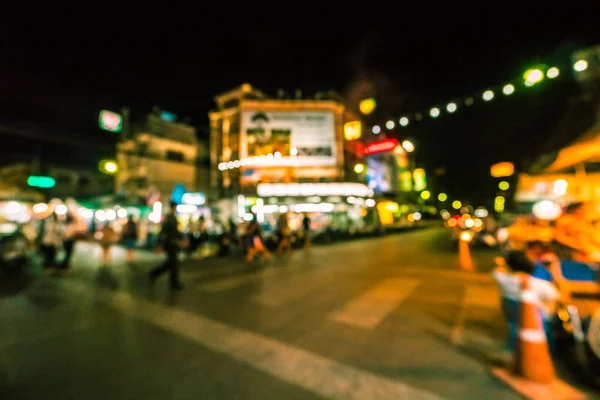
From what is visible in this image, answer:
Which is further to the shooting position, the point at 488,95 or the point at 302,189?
the point at 302,189

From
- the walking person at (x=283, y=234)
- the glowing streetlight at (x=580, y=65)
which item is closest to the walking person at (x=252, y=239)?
the walking person at (x=283, y=234)

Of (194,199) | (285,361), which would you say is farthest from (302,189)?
(285,361)

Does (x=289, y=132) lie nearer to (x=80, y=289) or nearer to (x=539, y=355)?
(x=80, y=289)

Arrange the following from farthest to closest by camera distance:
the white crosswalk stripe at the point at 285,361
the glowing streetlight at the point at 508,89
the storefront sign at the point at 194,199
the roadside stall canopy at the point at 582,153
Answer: the storefront sign at the point at 194,199 < the glowing streetlight at the point at 508,89 < the roadside stall canopy at the point at 582,153 < the white crosswalk stripe at the point at 285,361

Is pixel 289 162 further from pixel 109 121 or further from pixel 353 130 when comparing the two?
pixel 109 121

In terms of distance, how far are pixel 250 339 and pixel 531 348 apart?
325cm

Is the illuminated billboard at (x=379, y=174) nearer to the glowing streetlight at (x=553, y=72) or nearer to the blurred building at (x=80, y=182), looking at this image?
the glowing streetlight at (x=553, y=72)

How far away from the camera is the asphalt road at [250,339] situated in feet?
9.89

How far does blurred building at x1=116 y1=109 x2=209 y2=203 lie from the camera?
90.3ft

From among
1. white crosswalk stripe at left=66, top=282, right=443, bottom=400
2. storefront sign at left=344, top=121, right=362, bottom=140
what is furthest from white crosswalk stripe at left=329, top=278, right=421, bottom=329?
storefront sign at left=344, top=121, right=362, bottom=140

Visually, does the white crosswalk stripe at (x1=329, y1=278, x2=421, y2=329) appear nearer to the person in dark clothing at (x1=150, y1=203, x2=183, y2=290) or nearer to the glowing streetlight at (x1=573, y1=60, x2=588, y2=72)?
the person in dark clothing at (x1=150, y1=203, x2=183, y2=290)

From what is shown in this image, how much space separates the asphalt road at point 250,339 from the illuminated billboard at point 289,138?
2016 cm

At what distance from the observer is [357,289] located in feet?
22.8

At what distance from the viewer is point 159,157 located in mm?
27406
